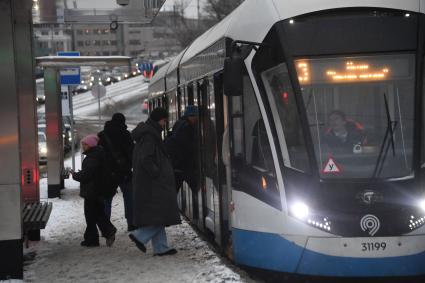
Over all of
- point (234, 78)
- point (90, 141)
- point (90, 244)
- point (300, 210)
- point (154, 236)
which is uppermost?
point (234, 78)

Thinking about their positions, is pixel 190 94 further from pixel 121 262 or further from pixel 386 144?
pixel 386 144

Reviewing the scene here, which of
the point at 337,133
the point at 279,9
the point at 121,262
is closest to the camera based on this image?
the point at 337,133

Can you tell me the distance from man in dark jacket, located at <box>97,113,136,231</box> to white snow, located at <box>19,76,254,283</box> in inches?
18.7

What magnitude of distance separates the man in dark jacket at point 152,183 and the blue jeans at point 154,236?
1 centimetres

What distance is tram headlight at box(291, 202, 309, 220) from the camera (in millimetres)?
7305

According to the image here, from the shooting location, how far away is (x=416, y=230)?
7238mm

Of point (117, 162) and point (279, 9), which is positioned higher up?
point (279, 9)

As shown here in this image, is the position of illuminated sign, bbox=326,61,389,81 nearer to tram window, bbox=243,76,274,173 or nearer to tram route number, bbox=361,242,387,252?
tram window, bbox=243,76,274,173

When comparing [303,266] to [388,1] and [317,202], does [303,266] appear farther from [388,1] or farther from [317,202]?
[388,1]

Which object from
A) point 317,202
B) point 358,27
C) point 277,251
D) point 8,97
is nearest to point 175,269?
point 277,251

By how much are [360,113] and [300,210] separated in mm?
1082

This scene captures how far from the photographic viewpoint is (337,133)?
289 inches

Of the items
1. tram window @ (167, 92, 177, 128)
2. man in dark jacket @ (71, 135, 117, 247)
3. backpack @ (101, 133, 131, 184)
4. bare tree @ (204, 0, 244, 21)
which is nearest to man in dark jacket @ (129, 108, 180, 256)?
man in dark jacket @ (71, 135, 117, 247)

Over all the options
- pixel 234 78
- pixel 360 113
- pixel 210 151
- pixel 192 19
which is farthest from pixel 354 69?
pixel 192 19
